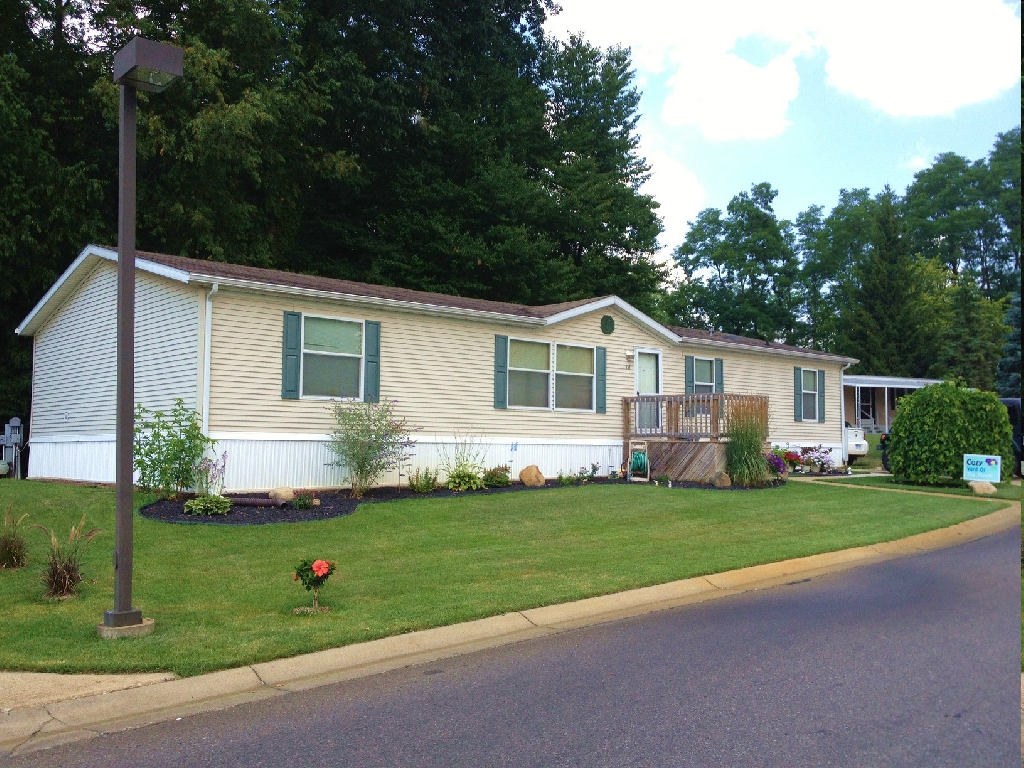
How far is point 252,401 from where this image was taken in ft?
45.8

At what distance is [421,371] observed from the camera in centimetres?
1617

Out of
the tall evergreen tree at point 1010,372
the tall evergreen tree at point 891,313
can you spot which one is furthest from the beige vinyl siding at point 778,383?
the tall evergreen tree at point 891,313

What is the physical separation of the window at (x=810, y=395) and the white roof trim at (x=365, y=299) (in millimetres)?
10296

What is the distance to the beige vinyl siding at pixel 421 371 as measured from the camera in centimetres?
1380

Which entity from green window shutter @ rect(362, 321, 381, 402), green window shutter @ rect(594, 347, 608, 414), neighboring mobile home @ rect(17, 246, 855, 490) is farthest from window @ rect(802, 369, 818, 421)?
green window shutter @ rect(362, 321, 381, 402)

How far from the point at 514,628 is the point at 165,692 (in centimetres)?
272

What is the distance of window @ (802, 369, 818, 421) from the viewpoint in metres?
24.4

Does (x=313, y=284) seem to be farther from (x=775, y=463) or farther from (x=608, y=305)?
(x=775, y=463)

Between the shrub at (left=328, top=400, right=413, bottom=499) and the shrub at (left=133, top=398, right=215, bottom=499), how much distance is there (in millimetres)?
2101

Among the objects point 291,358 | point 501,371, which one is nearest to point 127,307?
point 291,358

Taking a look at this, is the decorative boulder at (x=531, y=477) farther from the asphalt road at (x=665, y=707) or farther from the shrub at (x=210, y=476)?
the asphalt road at (x=665, y=707)

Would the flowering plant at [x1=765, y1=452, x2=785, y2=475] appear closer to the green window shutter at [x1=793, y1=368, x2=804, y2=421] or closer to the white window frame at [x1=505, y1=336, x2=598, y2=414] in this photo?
the white window frame at [x1=505, y1=336, x2=598, y2=414]

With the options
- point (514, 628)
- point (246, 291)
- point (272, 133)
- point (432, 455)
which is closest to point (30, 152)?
point (272, 133)

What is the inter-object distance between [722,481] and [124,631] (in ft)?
40.8
